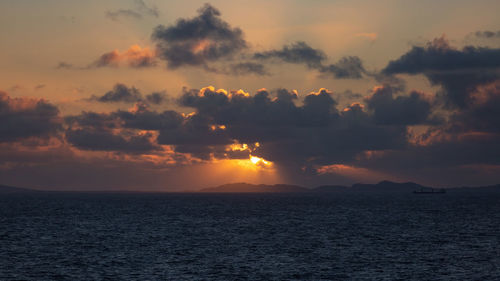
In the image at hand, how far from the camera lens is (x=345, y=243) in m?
95.0

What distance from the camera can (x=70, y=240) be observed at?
100 meters

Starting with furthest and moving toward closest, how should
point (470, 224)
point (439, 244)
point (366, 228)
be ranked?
1. point (470, 224)
2. point (366, 228)
3. point (439, 244)

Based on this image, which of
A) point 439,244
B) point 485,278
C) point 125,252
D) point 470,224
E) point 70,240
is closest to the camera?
point 485,278

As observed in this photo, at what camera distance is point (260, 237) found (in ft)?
346

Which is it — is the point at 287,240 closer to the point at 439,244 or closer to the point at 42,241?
the point at 439,244

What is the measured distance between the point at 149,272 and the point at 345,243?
41206 mm

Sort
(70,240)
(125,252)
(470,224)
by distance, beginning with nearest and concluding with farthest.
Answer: (125,252), (70,240), (470,224)

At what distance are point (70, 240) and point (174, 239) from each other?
63.1 feet

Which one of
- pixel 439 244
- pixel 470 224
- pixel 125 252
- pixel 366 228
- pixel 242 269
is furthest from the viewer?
pixel 470 224

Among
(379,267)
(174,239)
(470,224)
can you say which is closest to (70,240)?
(174,239)

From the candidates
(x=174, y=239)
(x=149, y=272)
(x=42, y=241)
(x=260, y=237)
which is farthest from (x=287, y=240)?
(x=42, y=241)

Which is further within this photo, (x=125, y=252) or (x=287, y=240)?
(x=287, y=240)

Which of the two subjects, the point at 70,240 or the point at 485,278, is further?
the point at 70,240

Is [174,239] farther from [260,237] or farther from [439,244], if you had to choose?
[439,244]
